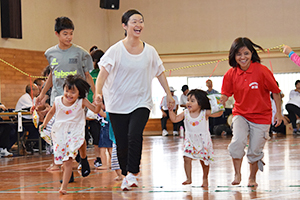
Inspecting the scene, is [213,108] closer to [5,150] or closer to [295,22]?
[5,150]

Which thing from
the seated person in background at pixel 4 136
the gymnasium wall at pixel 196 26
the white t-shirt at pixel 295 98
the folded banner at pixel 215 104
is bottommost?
the seated person in background at pixel 4 136

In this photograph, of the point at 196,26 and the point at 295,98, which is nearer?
the point at 295,98

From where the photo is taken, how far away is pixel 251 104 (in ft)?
13.8

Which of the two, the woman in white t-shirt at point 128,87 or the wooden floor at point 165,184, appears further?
the woman in white t-shirt at point 128,87

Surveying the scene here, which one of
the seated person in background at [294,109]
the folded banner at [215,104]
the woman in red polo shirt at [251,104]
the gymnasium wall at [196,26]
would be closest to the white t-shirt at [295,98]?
the seated person in background at [294,109]

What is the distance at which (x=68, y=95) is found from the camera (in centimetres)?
440

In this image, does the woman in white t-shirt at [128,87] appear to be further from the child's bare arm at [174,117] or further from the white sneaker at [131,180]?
the child's bare arm at [174,117]

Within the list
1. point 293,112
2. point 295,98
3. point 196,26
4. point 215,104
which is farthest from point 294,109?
point 215,104

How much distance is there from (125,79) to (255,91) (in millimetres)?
1239

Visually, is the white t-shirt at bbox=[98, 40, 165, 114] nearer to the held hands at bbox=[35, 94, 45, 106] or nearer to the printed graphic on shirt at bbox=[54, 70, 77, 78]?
the printed graphic on shirt at bbox=[54, 70, 77, 78]

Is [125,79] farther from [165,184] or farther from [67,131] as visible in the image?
[165,184]

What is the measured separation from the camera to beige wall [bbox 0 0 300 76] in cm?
1566

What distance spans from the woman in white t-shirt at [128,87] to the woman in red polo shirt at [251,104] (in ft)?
2.89

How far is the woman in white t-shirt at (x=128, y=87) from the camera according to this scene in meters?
3.97
